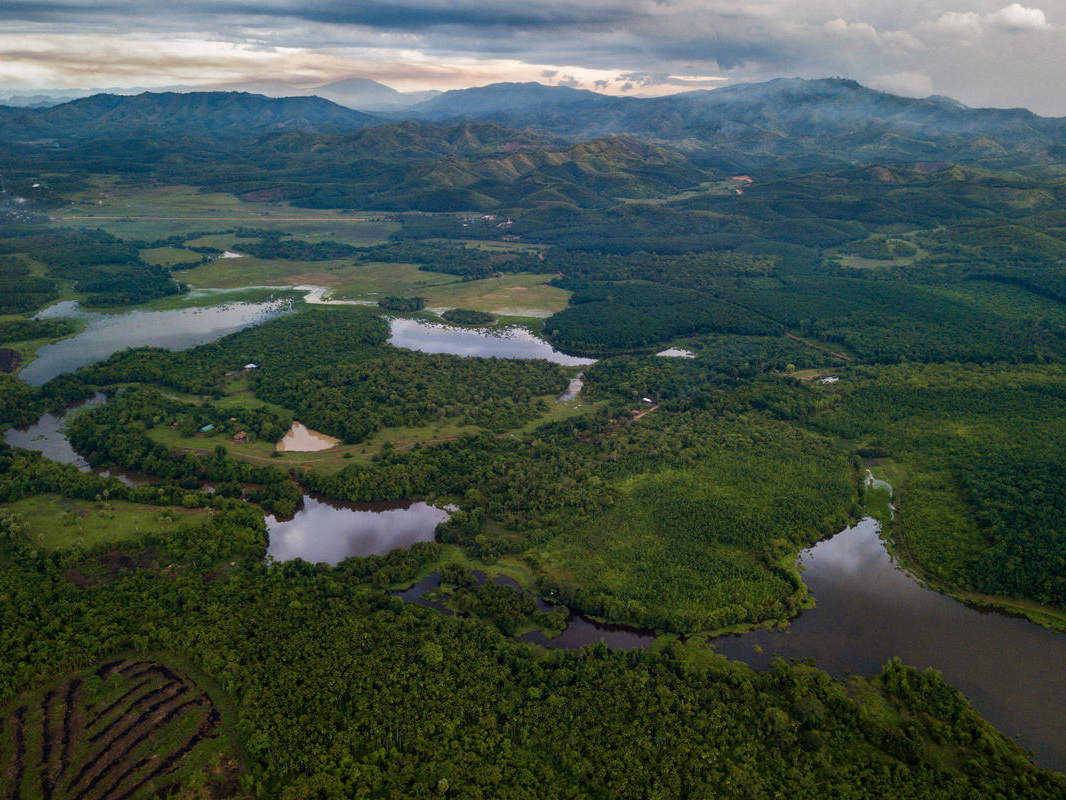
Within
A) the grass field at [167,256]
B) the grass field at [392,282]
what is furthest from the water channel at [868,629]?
the grass field at [167,256]

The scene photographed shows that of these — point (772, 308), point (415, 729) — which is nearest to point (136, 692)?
point (415, 729)

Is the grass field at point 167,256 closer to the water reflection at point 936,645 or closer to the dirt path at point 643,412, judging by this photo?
the dirt path at point 643,412

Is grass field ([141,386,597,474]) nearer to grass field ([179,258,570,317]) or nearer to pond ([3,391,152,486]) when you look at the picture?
pond ([3,391,152,486])

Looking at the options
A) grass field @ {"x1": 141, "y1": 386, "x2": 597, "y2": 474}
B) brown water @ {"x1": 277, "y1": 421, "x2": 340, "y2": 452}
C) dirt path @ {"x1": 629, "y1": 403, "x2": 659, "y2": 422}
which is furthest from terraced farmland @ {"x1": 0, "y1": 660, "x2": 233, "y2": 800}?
dirt path @ {"x1": 629, "y1": 403, "x2": 659, "y2": 422}

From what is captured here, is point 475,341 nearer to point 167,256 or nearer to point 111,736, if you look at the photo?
point 111,736

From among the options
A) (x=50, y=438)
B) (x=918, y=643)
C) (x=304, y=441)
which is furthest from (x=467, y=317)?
(x=918, y=643)
